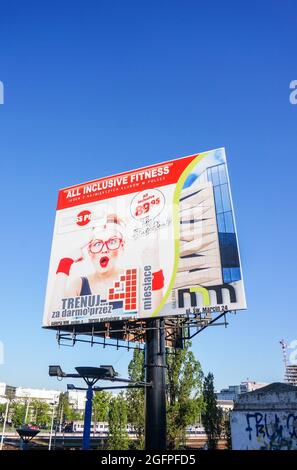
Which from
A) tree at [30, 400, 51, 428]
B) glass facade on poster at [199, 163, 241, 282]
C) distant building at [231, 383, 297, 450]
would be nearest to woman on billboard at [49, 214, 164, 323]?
glass facade on poster at [199, 163, 241, 282]

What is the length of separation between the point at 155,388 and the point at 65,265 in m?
9.13

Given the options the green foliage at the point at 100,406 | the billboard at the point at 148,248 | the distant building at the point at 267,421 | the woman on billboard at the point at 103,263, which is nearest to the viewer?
the distant building at the point at 267,421

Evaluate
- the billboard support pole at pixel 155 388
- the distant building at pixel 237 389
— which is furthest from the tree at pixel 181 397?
the distant building at pixel 237 389

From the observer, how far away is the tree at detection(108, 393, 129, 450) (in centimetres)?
3172

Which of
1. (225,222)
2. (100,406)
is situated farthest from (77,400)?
(225,222)

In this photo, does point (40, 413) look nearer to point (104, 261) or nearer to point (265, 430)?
point (104, 261)

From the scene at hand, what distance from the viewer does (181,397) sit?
30906 mm

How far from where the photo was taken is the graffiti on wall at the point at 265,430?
57.0 feet

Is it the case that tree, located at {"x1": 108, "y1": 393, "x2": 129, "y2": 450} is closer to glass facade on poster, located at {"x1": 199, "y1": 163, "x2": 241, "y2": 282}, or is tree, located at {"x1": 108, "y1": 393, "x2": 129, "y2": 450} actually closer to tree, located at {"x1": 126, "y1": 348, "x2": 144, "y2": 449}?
tree, located at {"x1": 126, "y1": 348, "x2": 144, "y2": 449}

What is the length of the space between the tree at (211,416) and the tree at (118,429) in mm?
7006

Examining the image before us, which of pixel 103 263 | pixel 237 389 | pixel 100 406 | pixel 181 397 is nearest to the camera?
pixel 103 263

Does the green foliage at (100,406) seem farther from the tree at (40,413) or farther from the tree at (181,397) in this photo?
the tree at (181,397)

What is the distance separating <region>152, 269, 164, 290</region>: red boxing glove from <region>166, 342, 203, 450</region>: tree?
35.1 ft

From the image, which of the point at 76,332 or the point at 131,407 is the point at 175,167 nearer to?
the point at 76,332
